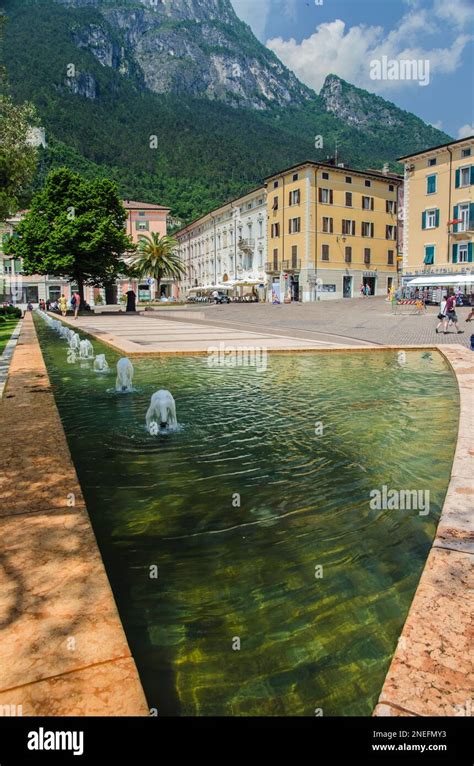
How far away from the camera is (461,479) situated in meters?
4.24

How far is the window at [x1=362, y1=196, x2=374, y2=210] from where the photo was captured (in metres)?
59.5

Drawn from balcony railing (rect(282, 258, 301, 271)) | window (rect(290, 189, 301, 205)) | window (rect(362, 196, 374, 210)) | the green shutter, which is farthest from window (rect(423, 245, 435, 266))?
window (rect(290, 189, 301, 205))

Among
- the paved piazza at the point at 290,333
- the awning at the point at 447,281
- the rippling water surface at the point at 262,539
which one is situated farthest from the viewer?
the awning at the point at 447,281

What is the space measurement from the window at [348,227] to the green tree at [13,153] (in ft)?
127

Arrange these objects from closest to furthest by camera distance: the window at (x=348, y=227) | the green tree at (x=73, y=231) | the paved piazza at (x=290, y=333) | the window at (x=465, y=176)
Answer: the paved piazza at (x=290, y=333) < the green tree at (x=73, y=231) < the window at (x=465, y=176) < the window at (x=348, y=227)

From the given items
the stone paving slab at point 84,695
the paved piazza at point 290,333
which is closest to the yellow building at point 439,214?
the paved piazza at point 290,333

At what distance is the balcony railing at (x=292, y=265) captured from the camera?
56659 mm

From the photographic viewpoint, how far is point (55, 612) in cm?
240

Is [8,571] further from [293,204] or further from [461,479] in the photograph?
[293,204]

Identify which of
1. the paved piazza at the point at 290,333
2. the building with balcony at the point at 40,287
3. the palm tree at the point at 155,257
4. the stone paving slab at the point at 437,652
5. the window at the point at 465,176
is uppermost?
the window at the point at 465,176

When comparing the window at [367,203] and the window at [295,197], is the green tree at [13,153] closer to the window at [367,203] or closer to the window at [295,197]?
the window at [295,197]

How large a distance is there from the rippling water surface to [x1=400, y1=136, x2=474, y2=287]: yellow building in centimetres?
3949

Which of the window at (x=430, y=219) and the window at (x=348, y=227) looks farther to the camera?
the window at (x=348, y=227)

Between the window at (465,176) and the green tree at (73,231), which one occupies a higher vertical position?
the window at (465,176)
